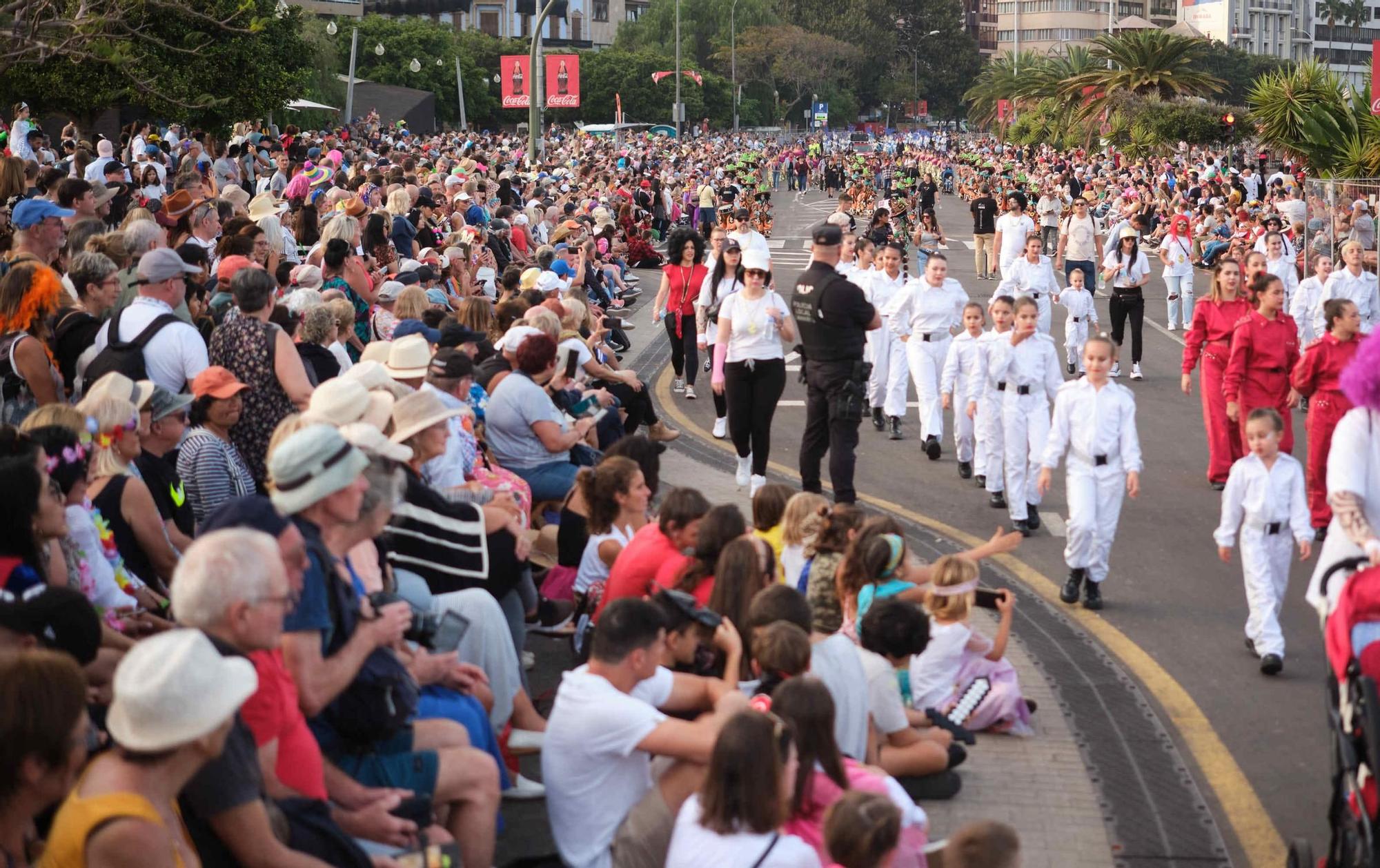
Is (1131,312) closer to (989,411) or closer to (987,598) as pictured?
(989,411)

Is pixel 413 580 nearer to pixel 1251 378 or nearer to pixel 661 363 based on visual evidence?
pixel 1251 378

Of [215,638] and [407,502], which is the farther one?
[407,502]

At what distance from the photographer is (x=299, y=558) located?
504 centimetres

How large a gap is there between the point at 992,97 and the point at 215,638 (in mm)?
91628

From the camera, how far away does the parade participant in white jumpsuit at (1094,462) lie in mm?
9773

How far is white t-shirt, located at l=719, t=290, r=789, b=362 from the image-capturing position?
11.9m

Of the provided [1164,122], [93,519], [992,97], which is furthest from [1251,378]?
[992,97]

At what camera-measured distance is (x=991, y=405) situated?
12188 millimetres

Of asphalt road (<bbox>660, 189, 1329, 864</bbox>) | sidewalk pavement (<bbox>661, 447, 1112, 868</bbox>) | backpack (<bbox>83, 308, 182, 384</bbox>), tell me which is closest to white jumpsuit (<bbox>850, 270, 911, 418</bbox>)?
asphalt road (<bbox>660, 189, 1329, 864</bbox>)

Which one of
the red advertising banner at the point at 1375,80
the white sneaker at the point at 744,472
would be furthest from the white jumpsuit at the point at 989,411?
the red advertising banner at the point at 1375,80

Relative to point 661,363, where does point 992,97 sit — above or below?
above

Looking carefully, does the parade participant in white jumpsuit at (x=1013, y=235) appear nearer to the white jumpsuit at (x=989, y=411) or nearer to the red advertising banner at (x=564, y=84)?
the white jumpsuit at (x=989, y=411)

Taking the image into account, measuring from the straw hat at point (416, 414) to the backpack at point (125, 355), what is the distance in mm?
1862

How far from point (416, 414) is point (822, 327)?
472cm
